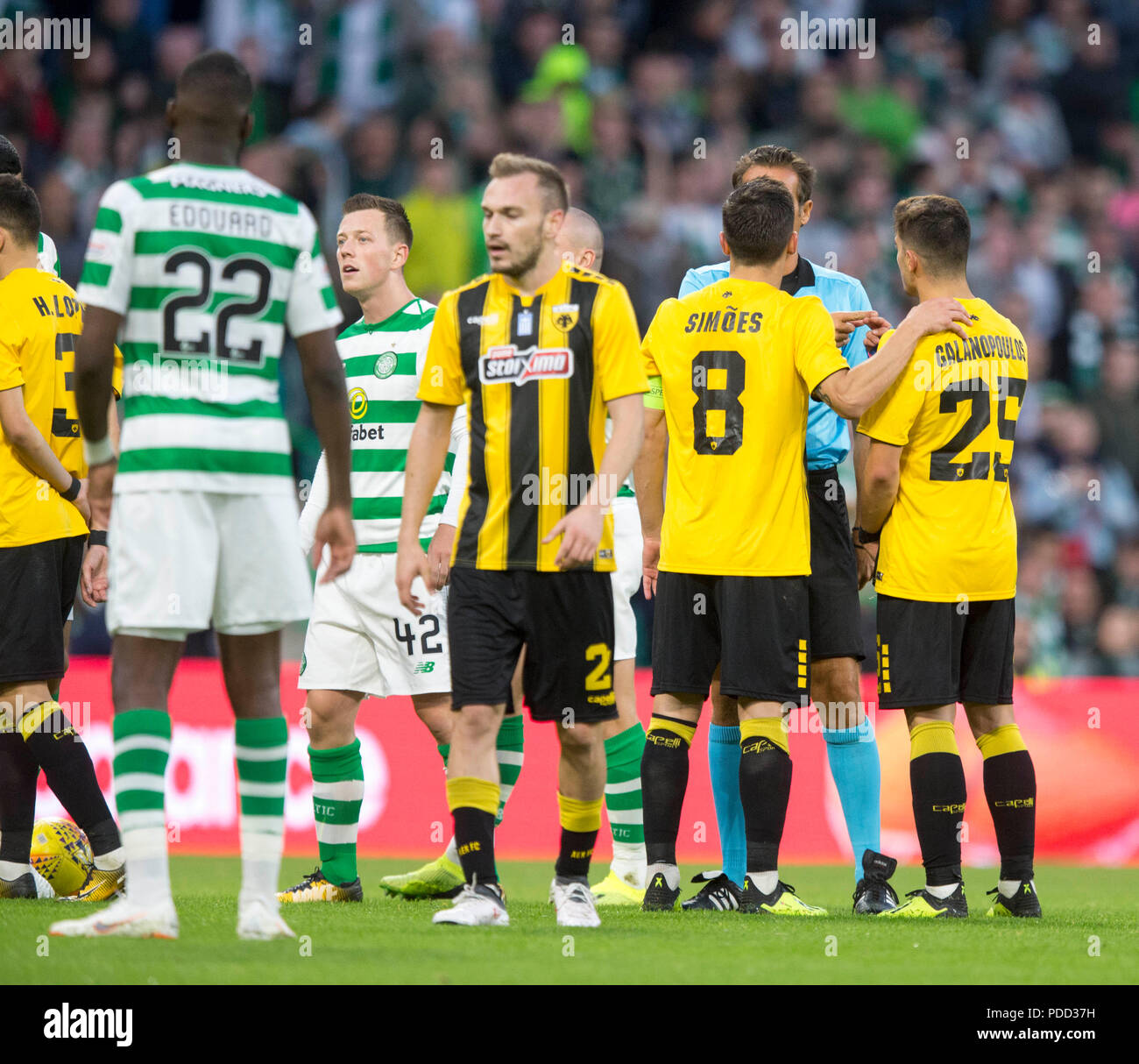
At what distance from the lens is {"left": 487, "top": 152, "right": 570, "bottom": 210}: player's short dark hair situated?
16.3 feet

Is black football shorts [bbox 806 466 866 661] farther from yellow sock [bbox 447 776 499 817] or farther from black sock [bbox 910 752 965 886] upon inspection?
yellow sock [bbox 447 776 499 817]

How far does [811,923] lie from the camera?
526 cm

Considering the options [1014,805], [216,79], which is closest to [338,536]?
[216,79]

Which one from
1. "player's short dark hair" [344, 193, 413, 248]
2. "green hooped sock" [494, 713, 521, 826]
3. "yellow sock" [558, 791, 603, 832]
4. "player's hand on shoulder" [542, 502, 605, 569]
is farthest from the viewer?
"player's short dark hair" [344, 193, 413, 248]

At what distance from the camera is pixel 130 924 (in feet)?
13.9

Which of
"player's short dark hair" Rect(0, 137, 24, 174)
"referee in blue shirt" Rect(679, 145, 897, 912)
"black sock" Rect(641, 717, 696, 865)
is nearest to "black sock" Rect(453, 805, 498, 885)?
"black sock" Rect(641, 717, 696, 865)

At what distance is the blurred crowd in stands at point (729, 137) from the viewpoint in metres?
12.6

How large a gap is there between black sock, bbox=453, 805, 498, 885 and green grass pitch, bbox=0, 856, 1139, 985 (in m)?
0.18

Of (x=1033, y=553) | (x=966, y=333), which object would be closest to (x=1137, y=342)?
(x=1033, y=553)

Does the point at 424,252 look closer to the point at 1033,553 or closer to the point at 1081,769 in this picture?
the point at 1033,553

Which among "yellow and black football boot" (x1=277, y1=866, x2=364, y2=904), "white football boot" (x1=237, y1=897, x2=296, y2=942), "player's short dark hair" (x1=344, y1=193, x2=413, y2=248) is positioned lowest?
"yellow and black football boot" (x1=277, y1=866, x2=364, y2=904)

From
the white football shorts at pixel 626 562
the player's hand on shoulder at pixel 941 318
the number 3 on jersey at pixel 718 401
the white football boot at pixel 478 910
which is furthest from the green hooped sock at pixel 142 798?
the player's hand on shoulder at pixel 941 318

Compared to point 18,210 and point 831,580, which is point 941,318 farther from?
point 18,210

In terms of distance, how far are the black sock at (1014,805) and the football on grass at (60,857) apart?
3.24 metres
